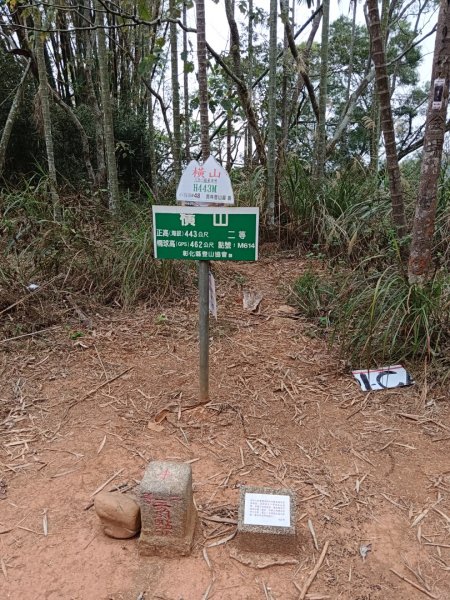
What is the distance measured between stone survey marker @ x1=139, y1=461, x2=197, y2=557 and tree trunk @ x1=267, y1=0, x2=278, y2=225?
371 centimetres

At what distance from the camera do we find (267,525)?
1.71m

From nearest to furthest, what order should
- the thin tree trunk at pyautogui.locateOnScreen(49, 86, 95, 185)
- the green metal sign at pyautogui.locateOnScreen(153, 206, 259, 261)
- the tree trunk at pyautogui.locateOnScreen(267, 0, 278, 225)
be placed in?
the green metal sign at pyautogui.locateOnScreen(153, 206, 259, 261), the tree trunk at pyautogui.locateOnScreen(267, 0, 278, 225), the thin tree trunk at pyautogui.locateOnScreen(49, 86, 95, 185)

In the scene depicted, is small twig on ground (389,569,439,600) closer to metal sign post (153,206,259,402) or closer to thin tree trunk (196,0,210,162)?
metal sign post (153,206,259,402)

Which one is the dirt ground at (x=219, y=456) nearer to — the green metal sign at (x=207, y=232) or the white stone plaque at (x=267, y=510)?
the white stone plaque at (x=267, y=510)

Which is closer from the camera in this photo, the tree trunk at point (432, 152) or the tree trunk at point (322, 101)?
the tree trunk at point (432, 152)

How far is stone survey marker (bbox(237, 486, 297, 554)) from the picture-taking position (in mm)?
1700

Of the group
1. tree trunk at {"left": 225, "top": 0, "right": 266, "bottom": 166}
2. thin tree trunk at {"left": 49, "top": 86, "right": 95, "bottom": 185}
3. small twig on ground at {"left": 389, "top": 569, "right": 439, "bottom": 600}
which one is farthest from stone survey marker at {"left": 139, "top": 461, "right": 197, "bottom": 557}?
thin tree trunk at {"left": 49, "top": 86, "right": 95, "bottom": 185}

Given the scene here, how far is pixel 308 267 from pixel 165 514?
3.20 m

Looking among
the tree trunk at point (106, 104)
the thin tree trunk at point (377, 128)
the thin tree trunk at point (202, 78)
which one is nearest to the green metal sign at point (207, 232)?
the thin tree trunk at point (202, 78)

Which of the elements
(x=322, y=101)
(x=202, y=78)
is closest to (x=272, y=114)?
(x=322, y=101)

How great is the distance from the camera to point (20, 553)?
1.72 metres

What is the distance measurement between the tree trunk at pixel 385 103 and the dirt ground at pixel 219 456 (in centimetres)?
110

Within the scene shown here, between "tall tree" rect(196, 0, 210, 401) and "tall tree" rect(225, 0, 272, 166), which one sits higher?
"tall tree" rect(225, 0, 272, 166)

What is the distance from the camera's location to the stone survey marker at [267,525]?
1.70 metres
